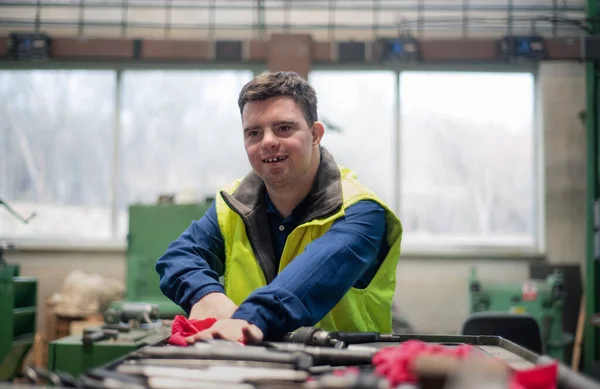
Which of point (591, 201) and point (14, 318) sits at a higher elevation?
point (591, 201)

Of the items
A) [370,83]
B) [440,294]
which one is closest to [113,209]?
[370,83]

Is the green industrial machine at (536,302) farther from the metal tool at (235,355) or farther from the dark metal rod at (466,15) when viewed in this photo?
the metal tool at (235,355)

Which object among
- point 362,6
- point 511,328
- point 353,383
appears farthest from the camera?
point 362,6

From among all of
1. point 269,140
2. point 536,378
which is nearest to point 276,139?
point 269,140

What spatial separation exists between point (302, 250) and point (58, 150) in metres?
4.46

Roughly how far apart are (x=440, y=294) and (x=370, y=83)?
5.69 feet

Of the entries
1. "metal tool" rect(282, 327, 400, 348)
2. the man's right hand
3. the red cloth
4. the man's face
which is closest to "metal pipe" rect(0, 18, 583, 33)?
the man's face

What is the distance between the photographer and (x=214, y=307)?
1468 millimetres

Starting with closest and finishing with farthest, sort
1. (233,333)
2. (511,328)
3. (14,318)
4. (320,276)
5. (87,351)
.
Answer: (233,333), (320,276), (87,351), (511,328), (14,318)

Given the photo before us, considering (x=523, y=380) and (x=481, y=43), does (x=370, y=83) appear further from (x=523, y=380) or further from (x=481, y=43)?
(x=523, y=380)

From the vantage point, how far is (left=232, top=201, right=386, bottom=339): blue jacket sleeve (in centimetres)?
131

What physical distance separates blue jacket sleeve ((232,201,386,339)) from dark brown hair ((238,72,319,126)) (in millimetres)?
272

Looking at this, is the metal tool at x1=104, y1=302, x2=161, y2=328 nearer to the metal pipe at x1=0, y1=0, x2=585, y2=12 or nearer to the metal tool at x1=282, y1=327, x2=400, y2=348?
the metal tool at x1=282, y1=327, x2=400, y2=348

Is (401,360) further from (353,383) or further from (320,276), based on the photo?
(320,276)
